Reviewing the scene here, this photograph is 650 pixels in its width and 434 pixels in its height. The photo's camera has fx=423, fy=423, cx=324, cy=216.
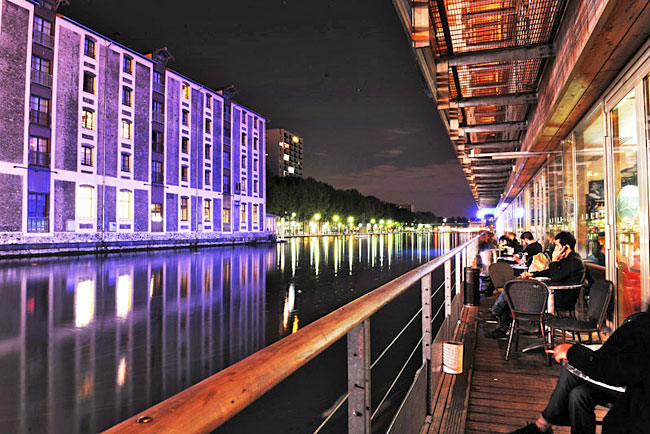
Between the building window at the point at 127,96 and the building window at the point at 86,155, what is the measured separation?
15.9 ft

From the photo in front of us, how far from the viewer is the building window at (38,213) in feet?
82.5

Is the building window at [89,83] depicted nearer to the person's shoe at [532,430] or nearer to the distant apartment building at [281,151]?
the person's shoe at [532,430]

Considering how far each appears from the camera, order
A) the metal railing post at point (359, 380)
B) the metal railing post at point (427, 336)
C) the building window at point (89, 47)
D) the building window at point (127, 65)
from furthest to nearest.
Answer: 1. the building window at point (127, 65)
2. the building window at point (89, 47)
3. the metal railing post at point (427, 336)
4. the metal railing post at point (359, 380)

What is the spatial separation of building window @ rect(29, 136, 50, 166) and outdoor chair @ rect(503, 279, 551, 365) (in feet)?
94.8

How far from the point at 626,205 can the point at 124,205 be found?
1278 inches

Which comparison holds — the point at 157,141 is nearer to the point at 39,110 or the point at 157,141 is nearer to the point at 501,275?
the point at 39,110

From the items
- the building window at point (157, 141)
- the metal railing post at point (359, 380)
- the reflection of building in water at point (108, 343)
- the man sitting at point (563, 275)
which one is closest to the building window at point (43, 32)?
the building window at point (157, 141)

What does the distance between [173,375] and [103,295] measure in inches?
290

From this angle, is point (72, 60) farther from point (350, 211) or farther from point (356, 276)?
point (350, 211)

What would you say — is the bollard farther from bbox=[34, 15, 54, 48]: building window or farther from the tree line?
the tree line

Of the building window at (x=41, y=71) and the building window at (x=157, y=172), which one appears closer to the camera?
the building window at (x=41, y=71)

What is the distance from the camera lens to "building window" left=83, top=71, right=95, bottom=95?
29.4 m

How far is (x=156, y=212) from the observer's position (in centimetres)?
3459

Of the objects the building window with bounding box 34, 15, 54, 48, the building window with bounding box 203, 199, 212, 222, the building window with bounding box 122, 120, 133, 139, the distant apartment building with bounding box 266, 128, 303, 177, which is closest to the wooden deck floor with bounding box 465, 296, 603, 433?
the building window with bounding box 34, 15, 54, 48
